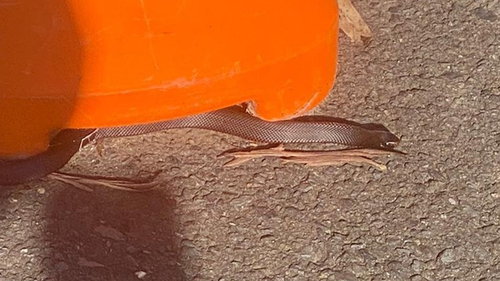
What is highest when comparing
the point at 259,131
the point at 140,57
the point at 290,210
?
the point at 140,57

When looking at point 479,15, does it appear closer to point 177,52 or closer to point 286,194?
point 286,194

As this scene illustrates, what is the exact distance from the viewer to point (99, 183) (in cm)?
253

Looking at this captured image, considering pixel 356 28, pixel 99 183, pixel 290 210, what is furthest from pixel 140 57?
pixel 356 28

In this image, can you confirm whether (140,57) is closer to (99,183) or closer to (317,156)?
(99,183)

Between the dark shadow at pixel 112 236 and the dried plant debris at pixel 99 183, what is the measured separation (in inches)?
0.6

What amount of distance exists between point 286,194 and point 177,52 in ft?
1.73

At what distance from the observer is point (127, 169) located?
2570 mm

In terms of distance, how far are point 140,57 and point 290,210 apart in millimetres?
592

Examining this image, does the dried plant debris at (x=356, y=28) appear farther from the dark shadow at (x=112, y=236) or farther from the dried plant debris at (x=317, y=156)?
the dark shadow at (x=112, y=236)

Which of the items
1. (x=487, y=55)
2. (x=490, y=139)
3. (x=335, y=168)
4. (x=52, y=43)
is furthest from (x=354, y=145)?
(x=52, y=43)

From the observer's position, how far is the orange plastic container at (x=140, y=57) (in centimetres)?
221

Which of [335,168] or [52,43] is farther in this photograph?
[335,168]

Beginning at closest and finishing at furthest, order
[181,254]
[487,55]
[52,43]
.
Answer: [52,43] → [181,254] → [487,55]

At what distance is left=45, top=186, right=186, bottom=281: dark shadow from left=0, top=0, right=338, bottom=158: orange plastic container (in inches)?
7.6
